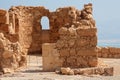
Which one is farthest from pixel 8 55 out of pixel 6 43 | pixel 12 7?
pixel 12 7

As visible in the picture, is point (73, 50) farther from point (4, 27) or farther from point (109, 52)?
point (109, 52)

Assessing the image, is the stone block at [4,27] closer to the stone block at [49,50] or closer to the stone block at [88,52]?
the stone block at [49,50]

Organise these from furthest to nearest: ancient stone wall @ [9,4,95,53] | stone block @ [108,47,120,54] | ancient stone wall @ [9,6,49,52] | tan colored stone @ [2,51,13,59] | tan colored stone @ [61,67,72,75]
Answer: ancient stone wall @ [9,6,49,52] → ancient stone wall @ [9,4,95,53] → stone block @ [108,47,120,54] → tan colored stone @ [2,51,13,59] → tan colored stone @ [61,67,72,75]

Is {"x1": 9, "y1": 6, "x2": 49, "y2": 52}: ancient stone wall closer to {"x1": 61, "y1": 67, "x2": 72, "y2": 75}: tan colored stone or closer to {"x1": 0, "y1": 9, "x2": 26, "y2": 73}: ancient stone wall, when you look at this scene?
{"x1": 0, "y1": 9, "x2": 26, "y2": 73}: ancient stone wall

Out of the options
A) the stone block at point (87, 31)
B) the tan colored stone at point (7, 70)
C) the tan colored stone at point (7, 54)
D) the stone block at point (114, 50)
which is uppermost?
the stone block at point (87, 31)

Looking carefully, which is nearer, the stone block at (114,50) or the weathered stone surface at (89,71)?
the weathered stone surface at (89,71)

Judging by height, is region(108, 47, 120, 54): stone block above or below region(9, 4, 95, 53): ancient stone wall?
below

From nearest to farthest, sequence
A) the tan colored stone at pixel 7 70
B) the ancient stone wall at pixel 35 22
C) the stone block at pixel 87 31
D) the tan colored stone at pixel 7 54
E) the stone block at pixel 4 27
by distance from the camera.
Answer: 1. the tan colored stone at pixel 7 70
2. the stone block at pixel 87 31
3. the tan colored stone at pixel 7 54
4. the stone block at pixel 4 27
5. the ancient stone wall at pixel 35 22

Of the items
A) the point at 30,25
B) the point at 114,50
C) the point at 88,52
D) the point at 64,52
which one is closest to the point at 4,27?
the point at 30,25

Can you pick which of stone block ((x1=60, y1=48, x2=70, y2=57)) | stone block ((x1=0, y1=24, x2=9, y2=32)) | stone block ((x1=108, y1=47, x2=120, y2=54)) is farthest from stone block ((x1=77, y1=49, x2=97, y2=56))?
stone block ((x1=108, y1=47, x2=120, y2=54))

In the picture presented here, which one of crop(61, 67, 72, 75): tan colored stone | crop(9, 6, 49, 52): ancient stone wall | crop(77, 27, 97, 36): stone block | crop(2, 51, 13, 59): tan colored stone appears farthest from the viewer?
crop(9, 6, 49, 52): ancient stone wall

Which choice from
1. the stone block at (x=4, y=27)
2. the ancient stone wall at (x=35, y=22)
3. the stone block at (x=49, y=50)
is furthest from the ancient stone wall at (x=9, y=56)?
the ancient stone wall at (x=35, y=22)

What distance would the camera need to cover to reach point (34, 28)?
1091 inches

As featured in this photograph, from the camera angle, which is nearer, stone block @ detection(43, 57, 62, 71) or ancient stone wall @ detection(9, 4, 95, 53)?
stone block @ detection(43, 57, 62, 71)
